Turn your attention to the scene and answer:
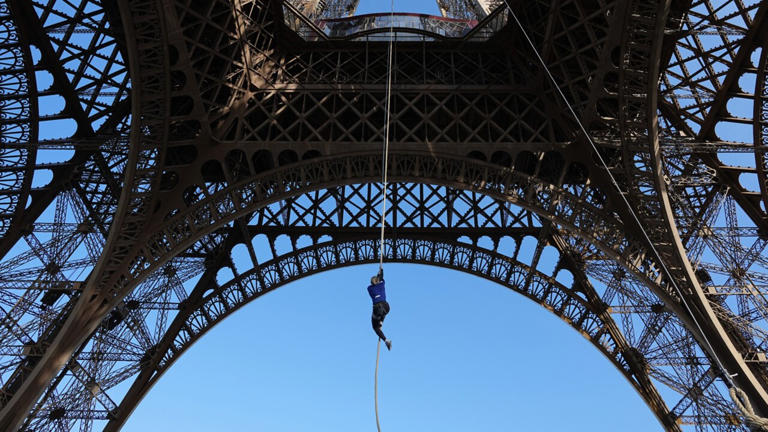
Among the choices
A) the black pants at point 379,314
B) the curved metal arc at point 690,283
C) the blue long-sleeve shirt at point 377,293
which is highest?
the curved metal arc at point 690,283

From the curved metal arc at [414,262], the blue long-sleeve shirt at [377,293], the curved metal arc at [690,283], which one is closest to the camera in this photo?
the blue long-sleeve shirt at [377,293]

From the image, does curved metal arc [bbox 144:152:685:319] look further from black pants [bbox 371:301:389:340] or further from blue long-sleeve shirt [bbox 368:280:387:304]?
black pants [bbox 371:301:389:340]

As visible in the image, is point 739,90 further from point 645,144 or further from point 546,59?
point 546,59

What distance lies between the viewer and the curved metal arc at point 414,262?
1806 centimetres

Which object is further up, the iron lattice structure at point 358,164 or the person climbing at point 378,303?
the iron lattice structure at point 358,164

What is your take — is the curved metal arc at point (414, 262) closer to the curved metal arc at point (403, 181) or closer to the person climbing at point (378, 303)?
the curved metal arc at point (403, 181)

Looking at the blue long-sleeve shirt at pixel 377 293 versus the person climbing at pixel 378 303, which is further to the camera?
the blue long-sleeve shirt at pixel 377 293

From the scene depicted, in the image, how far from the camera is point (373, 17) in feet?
60.7

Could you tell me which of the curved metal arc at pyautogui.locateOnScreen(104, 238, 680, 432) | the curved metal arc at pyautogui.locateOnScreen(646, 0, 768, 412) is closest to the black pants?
the curved metal arc at pyautogui.locateOnScreen(646, 0, 768, 412)

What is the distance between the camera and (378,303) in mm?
8406

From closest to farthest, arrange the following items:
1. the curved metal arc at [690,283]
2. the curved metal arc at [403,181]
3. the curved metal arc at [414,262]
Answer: the curved metal arc at [690,283]
the curved metal arc at [403,181]
the curved metal arc at [414,262]

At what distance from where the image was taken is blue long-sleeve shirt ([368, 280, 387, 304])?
855 centimetres

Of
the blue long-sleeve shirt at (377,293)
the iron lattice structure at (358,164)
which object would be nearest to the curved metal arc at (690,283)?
the iron lattice structure at (358,164)

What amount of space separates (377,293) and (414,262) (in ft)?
38.3
